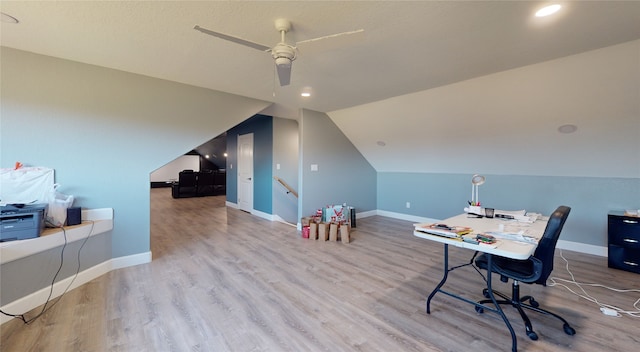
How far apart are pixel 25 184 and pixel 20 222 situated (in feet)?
1.70

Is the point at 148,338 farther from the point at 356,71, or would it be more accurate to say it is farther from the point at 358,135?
the point at 358,135

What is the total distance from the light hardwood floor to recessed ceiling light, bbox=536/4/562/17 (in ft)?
7.97

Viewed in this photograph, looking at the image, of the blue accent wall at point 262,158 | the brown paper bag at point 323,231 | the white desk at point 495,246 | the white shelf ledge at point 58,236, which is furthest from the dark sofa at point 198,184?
the white desk at point 495,246

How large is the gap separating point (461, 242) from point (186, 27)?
277 cm

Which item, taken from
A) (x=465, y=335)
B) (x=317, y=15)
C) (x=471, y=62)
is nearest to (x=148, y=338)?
(x=465, y=335)

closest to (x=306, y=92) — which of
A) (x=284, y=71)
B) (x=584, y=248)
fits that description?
(x=284, y=71)

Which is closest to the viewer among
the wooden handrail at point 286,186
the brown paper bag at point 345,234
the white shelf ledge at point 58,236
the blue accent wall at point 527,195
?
the white shelf ledge at point 58,236

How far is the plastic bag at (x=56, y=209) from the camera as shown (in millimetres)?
2598

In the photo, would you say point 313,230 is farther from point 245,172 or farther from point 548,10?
point 548,10

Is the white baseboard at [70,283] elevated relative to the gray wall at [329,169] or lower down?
lower down

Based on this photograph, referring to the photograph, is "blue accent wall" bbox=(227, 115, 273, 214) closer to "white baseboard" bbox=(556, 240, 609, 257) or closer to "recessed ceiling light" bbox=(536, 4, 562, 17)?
"recessed ceiling light" bbox=(536, 4, 562, 17)

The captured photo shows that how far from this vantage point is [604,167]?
3.49 meters

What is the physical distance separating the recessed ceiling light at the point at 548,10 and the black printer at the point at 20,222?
449 cm

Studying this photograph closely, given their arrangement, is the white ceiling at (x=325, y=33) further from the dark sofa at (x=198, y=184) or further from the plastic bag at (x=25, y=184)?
the dark sofa at (x=198, y=184)
